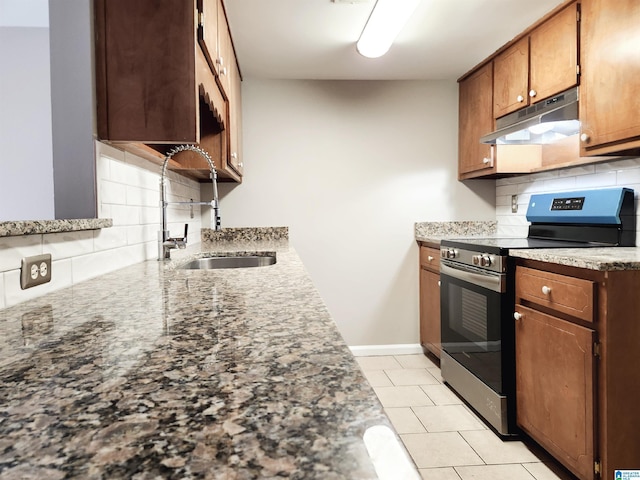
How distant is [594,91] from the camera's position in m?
2.08

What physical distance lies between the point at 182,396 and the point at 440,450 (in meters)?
1.98

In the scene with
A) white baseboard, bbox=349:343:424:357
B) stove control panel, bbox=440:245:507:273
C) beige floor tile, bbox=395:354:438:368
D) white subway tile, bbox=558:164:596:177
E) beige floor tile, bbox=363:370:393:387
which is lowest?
beige floor tile, bbox=363:370:393:387

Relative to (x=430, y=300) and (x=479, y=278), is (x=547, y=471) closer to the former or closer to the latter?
(x=479, y=278)

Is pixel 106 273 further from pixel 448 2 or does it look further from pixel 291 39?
pixel 448 2

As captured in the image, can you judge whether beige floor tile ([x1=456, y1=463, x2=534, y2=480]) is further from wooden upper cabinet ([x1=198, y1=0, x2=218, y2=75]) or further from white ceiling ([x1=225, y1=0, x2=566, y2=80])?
white ceiling ([x1=225, y1=0, x2=566, y2=80])

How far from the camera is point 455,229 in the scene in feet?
11.9

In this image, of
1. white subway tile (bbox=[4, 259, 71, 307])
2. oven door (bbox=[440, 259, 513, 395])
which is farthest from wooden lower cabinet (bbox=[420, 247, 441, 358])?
white subway tile (bbox=[4, 259, 71, 307])

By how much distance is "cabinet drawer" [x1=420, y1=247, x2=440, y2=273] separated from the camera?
322 cm

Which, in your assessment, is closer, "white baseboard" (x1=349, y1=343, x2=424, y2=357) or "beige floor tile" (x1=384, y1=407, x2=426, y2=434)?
"beige floor tile" (x1=384, y1=407, x2=426, y2=434)

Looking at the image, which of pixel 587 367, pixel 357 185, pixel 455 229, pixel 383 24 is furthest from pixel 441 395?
pixel 383 24

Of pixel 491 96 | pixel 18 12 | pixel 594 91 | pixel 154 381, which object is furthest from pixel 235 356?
pixel 491 96

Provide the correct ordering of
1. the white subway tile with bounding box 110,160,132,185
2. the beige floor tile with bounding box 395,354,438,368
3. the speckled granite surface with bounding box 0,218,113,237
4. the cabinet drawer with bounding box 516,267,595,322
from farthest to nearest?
the beige floor tile with bounding box 395,354,438,368, the cabinet drawer with bounding box 516,267,595,322, the white subway tile with bounding box 110,160,132,185, the speckled granite surface with bounding box 0,218,113,237

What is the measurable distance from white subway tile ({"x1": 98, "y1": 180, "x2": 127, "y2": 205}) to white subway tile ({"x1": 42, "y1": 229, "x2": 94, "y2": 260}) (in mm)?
158

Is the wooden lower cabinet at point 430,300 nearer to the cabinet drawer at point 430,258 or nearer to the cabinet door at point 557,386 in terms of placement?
the cabinet drawer at point 430,258
